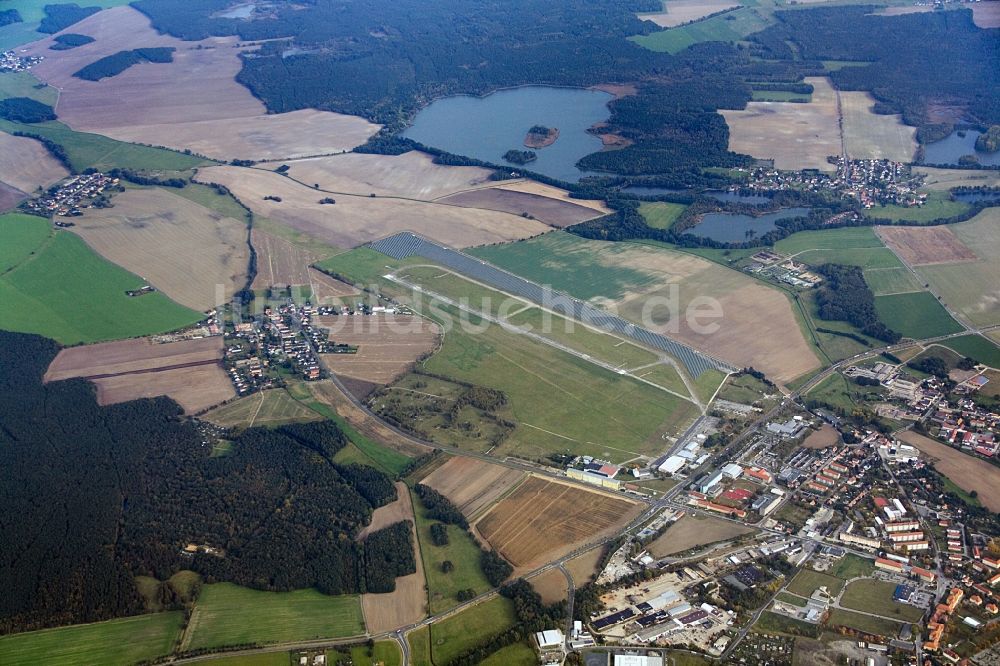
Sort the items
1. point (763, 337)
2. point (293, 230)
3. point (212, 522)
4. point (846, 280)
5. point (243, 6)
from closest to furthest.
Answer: point (212, 522) → point (763, 337) → point (846, 280) → point (293, 230) → point (243, 6)

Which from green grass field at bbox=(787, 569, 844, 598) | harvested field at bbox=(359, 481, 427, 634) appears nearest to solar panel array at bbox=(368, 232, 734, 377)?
green grass field at bbox=(787, 569, 844, 598)

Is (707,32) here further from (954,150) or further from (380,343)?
(380,343)

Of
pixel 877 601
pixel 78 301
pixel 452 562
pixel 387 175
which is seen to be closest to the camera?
pixel 877 601

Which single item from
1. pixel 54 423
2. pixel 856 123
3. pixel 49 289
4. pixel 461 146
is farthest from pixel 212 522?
pixel 856 123

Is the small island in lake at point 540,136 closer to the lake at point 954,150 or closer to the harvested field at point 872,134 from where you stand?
the harvested field at point 872,134

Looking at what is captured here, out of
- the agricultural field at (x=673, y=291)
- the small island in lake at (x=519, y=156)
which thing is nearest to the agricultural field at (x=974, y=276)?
the agricultural field at (x=673, y=291)

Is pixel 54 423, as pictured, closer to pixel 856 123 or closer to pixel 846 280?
pixel 846 280

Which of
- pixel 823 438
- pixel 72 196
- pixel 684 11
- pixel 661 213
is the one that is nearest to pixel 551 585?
pixel 823 438
